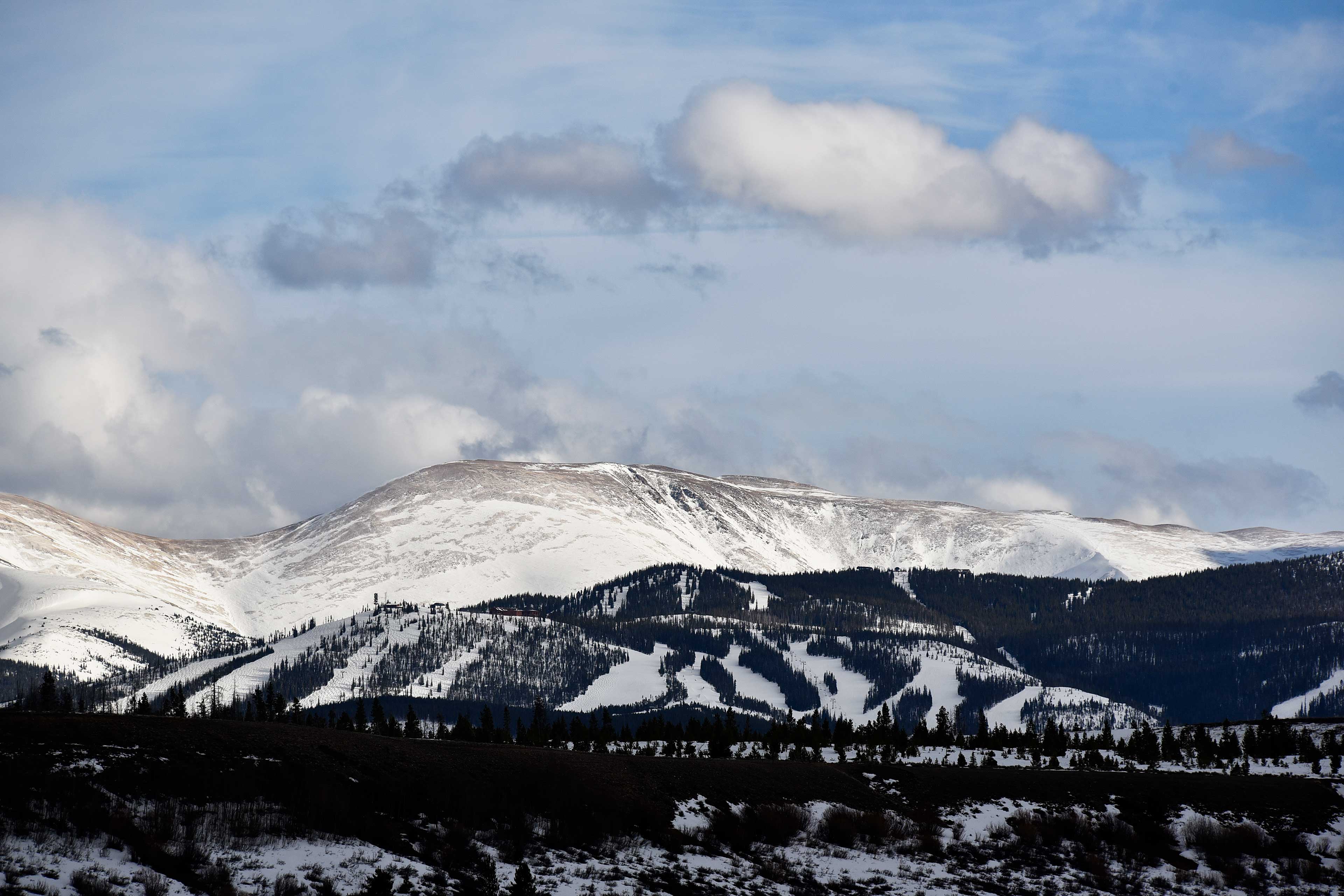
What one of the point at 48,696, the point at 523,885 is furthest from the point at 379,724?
the point at 523,885

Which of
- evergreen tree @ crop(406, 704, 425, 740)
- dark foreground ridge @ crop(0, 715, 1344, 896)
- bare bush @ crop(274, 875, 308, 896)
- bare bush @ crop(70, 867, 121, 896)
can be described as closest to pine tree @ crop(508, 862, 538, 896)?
dark foreground ridge @ crop(0, 715, 1344, 896)

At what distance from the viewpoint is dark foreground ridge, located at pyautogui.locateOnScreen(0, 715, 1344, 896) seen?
6456 centimetres

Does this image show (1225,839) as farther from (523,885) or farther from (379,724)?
(379,724)

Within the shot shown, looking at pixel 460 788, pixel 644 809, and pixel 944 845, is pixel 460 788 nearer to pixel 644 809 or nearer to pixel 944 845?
pixel 644 809

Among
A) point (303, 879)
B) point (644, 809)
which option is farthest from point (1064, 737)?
point (303, 879)

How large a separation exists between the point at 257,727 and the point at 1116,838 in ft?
165

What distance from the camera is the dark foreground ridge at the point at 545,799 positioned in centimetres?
6456

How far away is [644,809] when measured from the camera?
266 ft

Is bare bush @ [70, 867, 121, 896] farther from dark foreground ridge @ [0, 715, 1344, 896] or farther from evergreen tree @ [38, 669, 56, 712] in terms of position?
evergreen tree @ [38, 669, 56, 712]

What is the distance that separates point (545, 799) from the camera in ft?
260

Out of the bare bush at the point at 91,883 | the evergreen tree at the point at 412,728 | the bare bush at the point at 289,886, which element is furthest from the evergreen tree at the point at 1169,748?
the bare bush at the point at 91,883

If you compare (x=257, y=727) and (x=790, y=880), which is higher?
(x=257, y=727)

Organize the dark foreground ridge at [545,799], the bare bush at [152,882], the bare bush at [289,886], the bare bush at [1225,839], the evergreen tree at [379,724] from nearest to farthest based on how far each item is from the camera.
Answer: the bare bush at [152,882]
the bare bush at [289,886]
the dark foreground ridge at [545,799]
the bare bush at [1225,839]
the evergreen tree at [379,724]

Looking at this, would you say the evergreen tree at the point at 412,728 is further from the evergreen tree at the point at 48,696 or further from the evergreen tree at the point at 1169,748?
the evergreen tree at the point at 1169,748
